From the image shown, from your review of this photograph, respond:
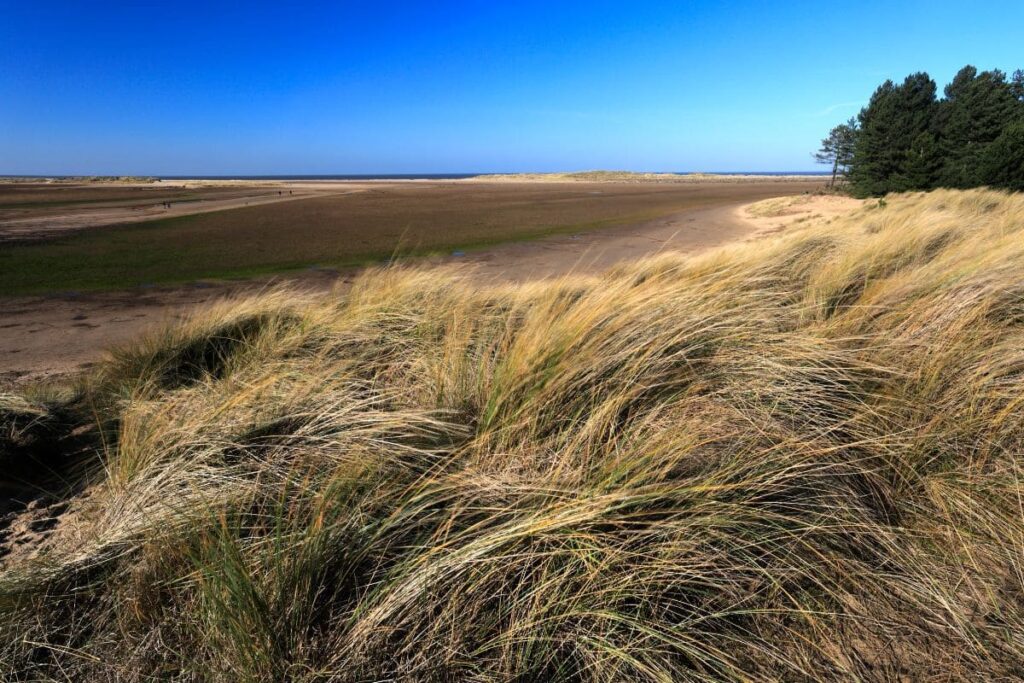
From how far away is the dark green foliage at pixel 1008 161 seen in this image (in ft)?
53.6

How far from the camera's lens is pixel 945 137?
25.8m

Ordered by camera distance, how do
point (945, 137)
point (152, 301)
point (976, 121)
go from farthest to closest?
point (945, 137)
point (976, 121)
point (152, 301)

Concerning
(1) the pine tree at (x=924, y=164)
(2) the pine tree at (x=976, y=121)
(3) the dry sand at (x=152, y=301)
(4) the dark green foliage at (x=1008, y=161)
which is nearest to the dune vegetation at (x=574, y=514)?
(3) the dry sand at (x=152, y=301)

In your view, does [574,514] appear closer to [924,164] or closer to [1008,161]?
[1008,161]

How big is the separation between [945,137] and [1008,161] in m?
11.9

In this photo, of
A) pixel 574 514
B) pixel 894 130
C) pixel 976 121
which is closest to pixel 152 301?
pixel 574 514

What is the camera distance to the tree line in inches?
678

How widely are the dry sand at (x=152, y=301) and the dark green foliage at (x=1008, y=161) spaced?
7975 millimetres

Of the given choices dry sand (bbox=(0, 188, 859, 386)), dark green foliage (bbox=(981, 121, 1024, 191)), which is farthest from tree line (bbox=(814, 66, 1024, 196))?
dry sand (bbox=(0, 188, 859, 386))

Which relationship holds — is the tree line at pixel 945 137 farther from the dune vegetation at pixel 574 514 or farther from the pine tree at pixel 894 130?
the dune vegetation at pixel 574 514

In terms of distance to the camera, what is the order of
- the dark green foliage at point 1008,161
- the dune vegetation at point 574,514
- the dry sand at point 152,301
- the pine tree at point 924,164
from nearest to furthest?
the dune vegetation at point 574,514 → the dry sand at point 152,301 → the dark green foliage at point 1008,161 → the pine tree at point 924,164

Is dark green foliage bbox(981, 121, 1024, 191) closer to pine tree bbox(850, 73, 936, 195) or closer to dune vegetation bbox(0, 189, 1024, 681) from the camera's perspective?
pine tree bbox(850, 73, 936, 195)

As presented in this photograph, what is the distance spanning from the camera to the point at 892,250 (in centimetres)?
438

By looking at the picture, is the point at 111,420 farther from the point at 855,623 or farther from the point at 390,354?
the point at 855,623
